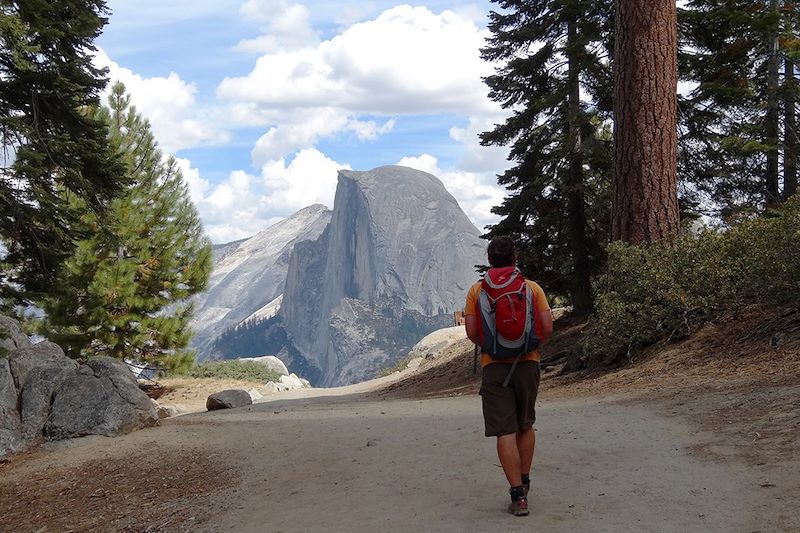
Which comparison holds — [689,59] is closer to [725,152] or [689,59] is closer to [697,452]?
[725,152]

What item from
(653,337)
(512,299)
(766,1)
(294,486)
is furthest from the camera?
(766,1)

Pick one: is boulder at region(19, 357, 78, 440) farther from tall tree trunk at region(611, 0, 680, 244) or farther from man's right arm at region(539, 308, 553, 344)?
tall tree trunk at region(611, 0, 680, 244)

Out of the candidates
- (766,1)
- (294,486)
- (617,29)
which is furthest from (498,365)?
(766,1)

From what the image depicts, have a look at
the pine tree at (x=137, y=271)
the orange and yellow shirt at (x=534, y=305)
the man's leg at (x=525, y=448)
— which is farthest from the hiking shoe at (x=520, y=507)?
the pine tree at (x=137, y=271)

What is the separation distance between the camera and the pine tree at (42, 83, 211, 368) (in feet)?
62.1

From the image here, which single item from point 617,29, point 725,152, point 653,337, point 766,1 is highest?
point 766,1

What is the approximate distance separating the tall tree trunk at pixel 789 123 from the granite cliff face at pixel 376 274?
349ft

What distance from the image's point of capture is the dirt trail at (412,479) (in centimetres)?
426

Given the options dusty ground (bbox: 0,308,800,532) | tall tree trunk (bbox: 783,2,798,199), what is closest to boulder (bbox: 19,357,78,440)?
dusty ground (bbox: 0,308,800,532)

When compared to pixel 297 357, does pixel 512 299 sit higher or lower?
higher

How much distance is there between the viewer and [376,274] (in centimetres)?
14988

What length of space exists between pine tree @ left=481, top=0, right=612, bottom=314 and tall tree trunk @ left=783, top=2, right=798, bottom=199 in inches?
161

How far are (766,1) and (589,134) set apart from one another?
5664 mm

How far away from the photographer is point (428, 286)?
476ft
